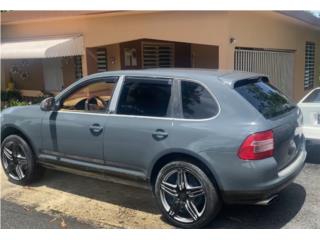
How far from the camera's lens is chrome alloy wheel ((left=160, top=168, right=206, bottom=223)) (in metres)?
4.05

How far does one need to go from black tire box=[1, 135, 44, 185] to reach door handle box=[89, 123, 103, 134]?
4.20ft

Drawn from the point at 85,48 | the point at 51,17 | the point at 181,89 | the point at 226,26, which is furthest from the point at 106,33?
the point at 181,89

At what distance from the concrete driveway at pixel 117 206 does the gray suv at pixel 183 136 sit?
404 millimetres

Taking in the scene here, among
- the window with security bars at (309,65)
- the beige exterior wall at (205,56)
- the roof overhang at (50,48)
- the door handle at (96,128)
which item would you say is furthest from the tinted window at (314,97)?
the window with security bars at (309,65)

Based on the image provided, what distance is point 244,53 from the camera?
9664 millimetres

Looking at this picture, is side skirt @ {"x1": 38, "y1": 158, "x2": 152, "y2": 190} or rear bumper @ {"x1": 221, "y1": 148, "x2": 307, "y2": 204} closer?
rear bumper @ {"x1": 221, "y1": 148, "x2": 307, "y2": 204}

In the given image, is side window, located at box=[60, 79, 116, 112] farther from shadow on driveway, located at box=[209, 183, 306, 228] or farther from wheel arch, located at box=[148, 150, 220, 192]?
shadow on driveway, located at box=[209, 183, 306, 228]

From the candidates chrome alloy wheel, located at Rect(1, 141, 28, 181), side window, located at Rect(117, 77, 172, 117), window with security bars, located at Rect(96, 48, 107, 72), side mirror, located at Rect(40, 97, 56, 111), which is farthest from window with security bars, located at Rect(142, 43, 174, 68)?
side window, located at Rect(117, 77, 172, 117)

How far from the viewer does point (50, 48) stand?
37.6 feet

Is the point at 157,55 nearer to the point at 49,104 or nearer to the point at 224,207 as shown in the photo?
the point at 49,104

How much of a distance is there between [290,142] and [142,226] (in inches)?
74.3

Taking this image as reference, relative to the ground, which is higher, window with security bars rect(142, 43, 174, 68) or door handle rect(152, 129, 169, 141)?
door handle rect(152, 129, 169, 141)

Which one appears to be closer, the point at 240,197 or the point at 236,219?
the point at 240,197
